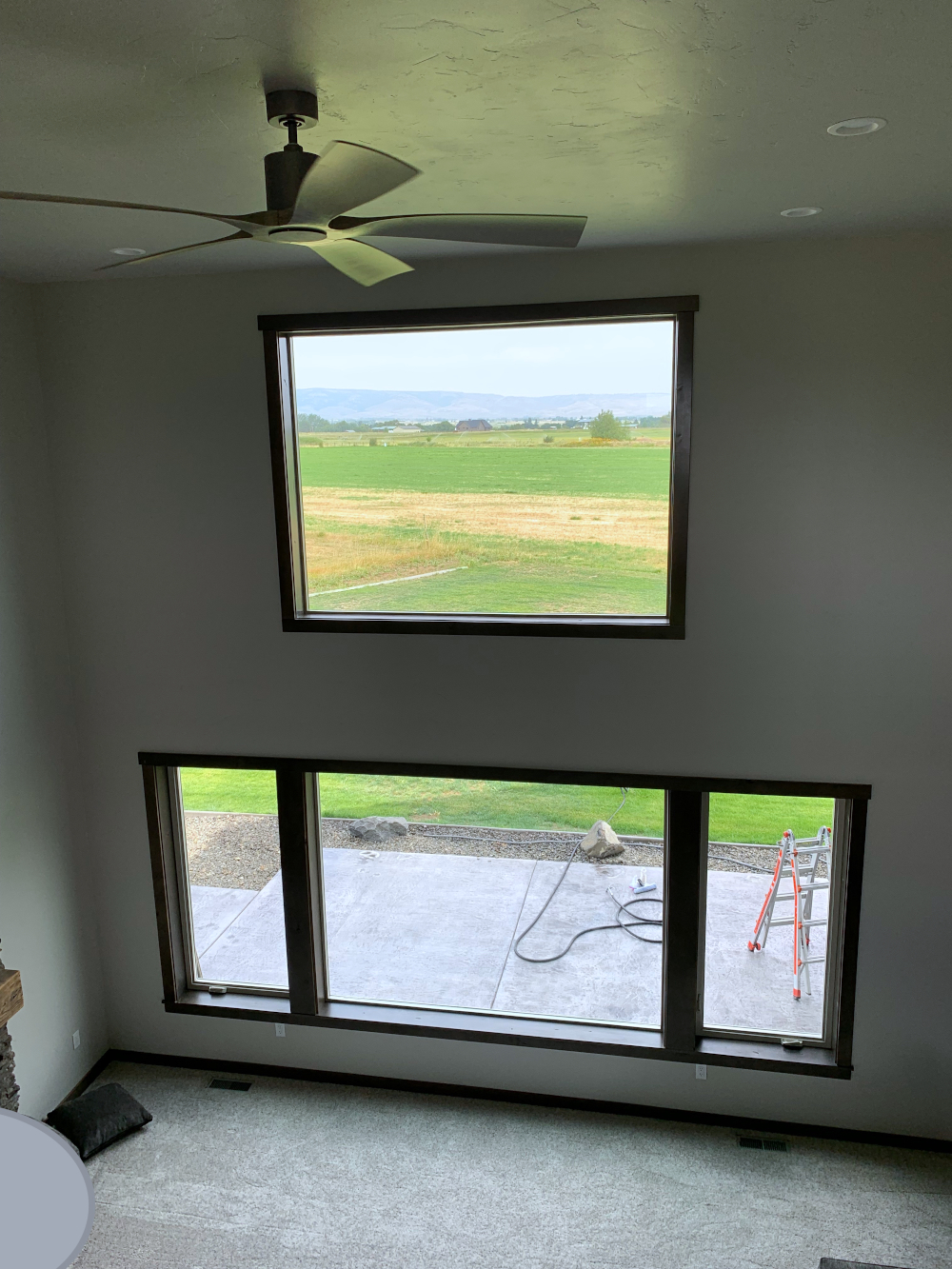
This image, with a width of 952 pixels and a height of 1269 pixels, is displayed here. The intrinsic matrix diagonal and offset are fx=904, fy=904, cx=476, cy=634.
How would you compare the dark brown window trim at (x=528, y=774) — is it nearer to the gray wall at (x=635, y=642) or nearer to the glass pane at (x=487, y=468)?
the gray wall at (x=635, y=642)

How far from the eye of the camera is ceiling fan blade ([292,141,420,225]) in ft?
6.00

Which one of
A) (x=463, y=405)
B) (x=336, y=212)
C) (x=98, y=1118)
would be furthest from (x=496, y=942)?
(x=336, y=212)

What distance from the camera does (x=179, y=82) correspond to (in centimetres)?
231

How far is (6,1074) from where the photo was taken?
453cm

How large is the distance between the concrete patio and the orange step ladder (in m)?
0.05

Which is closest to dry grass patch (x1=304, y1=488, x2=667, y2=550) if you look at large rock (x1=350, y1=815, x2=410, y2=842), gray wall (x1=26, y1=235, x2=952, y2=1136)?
gray wall (x1=26, y1=235, x2=952, y2=1136)

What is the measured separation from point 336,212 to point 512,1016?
4.46 meters

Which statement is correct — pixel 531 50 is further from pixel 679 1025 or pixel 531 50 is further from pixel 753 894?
pixel 679 1025

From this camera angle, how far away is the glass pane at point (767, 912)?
4.76 metres

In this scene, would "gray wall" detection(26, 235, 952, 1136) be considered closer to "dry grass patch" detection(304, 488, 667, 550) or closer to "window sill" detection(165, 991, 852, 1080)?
"window sill" detection(165, 991, 852, 1080)

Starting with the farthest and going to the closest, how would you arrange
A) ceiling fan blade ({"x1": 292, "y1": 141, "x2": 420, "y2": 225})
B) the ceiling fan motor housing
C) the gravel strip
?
the gravel strip, the ceiling fan motor housing, ceiling fan blade ({"x1": 292, "y1": 141, "x2": 420, "y2": 225})

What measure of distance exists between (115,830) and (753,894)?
3.68 metres

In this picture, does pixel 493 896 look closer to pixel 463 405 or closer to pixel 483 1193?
pixel 483 1193

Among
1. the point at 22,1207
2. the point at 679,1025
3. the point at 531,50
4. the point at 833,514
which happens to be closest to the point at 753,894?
the point at 679,1025
